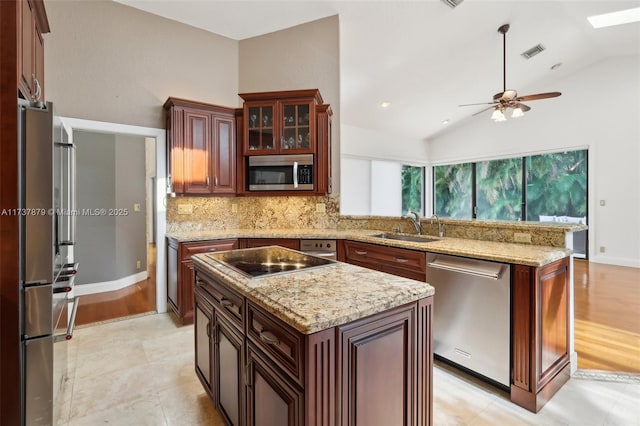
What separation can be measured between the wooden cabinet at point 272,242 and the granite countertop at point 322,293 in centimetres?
174

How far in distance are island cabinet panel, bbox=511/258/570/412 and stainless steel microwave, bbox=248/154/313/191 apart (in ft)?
7.43

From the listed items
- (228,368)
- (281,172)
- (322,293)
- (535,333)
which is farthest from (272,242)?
(535,333)

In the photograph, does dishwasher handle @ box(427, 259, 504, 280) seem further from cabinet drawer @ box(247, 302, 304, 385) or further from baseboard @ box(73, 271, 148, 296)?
baseboard @ box(73, 271, 148, 296)

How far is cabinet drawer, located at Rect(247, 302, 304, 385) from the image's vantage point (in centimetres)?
94

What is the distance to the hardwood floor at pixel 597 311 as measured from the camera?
2436 millimetres

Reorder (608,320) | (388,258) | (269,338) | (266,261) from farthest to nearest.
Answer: (608,320) → (388,258) → (266,261) → (269,338)

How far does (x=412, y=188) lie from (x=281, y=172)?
18.6 feet

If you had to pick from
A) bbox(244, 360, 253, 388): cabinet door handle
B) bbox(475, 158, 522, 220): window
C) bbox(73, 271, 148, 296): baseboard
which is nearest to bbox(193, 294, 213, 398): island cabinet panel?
bbox(244, 360, 253, 388): cabinet door handle

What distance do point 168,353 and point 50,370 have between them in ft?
3.82

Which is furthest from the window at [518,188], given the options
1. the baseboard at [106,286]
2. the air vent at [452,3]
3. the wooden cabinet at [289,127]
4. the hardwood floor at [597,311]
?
the baseboard at [106,286]

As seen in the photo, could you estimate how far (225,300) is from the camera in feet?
4.60

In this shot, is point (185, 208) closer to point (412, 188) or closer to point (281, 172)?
point (281, 172)

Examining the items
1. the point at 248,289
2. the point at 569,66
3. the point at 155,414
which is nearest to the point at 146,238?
the point at 155,414

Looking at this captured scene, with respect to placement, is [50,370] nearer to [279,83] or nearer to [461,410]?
[461,410]
